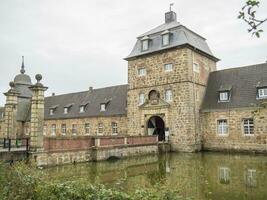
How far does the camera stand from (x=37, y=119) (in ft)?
46.7

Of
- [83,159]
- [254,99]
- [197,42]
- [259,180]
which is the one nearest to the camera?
[259,180]

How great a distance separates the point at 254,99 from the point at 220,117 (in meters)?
2.91

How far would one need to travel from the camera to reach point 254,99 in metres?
21.3

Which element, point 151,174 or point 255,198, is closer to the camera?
point 255,198

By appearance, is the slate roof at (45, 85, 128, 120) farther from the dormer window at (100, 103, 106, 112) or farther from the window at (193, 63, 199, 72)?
the window at (193, 63, 199, 72)

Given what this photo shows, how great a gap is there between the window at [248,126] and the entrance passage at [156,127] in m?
7.56

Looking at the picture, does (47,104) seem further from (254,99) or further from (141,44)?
(254,99)

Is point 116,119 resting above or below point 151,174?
above

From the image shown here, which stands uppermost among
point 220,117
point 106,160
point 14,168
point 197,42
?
point 197,42

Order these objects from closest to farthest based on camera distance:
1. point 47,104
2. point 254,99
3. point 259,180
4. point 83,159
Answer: point 259,180
point 83,159
point 254,99
point 47,104

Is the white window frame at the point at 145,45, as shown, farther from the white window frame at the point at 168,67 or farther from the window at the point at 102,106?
the window at the point at 102,106

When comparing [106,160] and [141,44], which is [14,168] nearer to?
[106,160]

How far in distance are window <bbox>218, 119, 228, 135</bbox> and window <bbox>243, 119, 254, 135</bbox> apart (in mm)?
1494

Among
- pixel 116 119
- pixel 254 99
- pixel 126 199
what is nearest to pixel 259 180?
pixel 126 199
